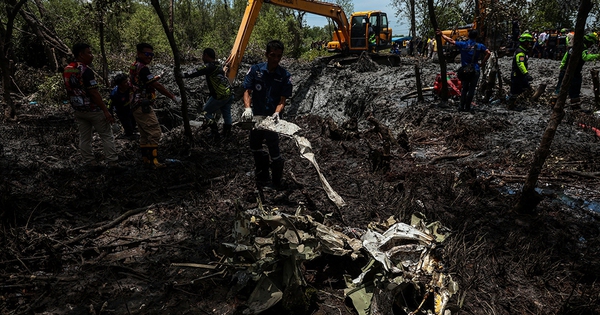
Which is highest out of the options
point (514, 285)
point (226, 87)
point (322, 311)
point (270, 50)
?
point (270, 50)

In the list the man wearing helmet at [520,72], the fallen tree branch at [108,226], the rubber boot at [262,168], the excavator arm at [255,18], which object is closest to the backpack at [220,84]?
the rubber boot at [262,168]

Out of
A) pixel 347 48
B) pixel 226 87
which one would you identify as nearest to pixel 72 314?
pixel 226 87

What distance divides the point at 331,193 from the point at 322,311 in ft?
3.97

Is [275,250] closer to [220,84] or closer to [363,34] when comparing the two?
[220,84]

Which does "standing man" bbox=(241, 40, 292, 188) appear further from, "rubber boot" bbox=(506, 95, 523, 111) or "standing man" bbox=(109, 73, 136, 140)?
"rubber boot" bbox=(506, 95, 523, 111)

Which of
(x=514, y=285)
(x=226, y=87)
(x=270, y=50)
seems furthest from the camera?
(x=226, y=87)

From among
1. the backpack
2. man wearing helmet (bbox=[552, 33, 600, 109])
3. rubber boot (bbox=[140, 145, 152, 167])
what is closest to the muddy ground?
rubber boot (bbox=[140, 145, 152, 167])

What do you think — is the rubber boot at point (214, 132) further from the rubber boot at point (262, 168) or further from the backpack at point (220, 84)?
the rubber boot at point (262, 168)

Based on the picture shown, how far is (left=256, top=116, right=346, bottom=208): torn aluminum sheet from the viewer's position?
3355 millimetres

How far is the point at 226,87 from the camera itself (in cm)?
604

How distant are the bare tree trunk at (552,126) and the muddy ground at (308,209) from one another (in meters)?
0.17

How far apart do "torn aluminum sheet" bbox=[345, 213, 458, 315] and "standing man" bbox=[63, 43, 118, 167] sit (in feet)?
12.4

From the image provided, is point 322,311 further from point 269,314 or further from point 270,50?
point 270,50

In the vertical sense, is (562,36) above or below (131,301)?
above
